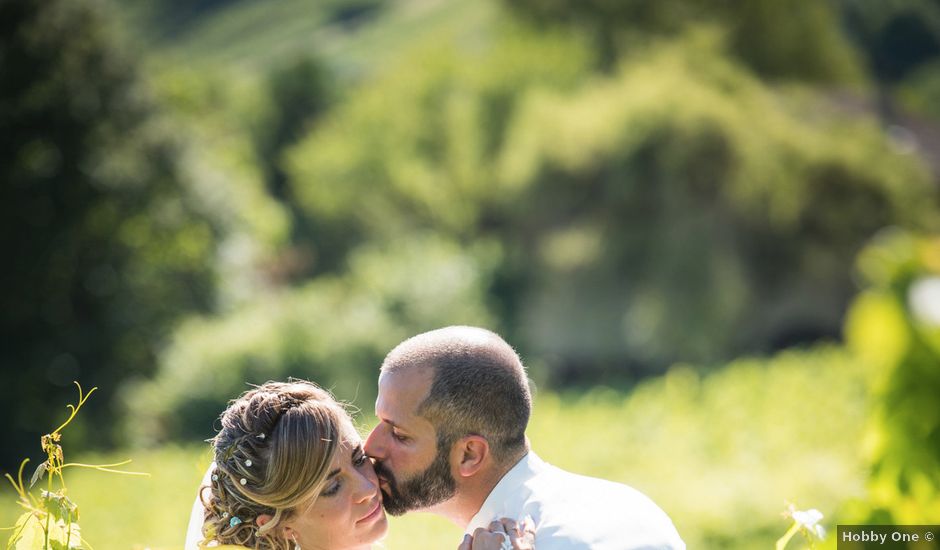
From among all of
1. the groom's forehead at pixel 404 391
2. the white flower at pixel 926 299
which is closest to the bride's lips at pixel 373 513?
the groom's forehead at pixel 404 391

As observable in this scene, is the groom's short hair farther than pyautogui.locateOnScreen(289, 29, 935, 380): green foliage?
No

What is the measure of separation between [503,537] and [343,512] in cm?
54

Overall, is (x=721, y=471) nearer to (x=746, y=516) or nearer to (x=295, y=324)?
(x=746, y=516)

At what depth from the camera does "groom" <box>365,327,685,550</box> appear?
2830 mm

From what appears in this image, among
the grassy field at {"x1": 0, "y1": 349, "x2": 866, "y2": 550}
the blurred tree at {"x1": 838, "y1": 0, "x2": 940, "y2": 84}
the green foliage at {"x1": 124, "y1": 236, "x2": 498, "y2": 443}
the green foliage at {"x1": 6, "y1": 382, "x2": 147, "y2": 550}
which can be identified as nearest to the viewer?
the green foliage at {"x1": 6, "y1": 382, "x2": 147, "y2": 550}

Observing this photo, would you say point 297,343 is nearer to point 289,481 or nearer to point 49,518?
point 289,481

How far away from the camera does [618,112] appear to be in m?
24.2

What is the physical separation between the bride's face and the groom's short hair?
0.26 m

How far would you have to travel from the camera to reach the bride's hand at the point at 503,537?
2547 millimetres

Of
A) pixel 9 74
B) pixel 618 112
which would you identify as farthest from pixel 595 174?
pixel 9 74

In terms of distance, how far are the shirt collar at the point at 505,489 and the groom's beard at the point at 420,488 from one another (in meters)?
0.12

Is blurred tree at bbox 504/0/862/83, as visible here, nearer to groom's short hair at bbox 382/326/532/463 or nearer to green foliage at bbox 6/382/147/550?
groom's short hair at bbox 382/326/532/463

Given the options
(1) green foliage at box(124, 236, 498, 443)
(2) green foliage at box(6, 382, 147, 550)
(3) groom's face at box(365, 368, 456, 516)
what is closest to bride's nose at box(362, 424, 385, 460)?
(3) groom's face at box(365, 368, 456, 516)

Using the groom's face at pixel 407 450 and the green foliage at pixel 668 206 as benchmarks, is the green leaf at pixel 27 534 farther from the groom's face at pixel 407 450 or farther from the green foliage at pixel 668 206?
the green foliage at pixel 668 206
